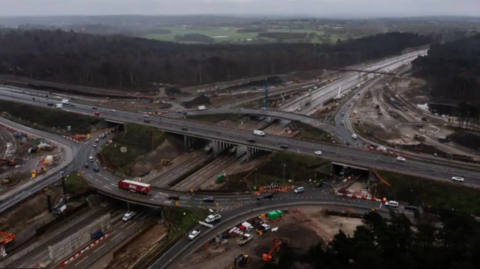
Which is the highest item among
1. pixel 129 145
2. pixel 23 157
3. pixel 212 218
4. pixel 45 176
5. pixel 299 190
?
pixel 129 145

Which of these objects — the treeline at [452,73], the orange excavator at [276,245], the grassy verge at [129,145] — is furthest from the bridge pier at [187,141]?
the treeline at [452,73]

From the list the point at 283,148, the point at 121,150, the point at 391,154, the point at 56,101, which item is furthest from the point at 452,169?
the point at 56,101

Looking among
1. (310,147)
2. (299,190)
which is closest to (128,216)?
(299,190)

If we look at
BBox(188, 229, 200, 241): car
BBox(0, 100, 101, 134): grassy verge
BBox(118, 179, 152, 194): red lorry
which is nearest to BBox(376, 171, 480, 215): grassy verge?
BBox(188, 229, 200, 241): car

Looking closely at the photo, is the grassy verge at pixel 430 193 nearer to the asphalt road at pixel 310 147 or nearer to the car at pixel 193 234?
the asphalt road at pixel 310 147

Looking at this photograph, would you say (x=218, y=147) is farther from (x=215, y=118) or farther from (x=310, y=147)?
(x=310, y=147)

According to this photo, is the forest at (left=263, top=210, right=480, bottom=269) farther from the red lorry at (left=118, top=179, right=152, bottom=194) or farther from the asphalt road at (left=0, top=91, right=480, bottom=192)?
the red lorry at (left=118, top=179, right=152, bottom=194)

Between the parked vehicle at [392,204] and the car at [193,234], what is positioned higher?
the parked vehicle at [392,204]
